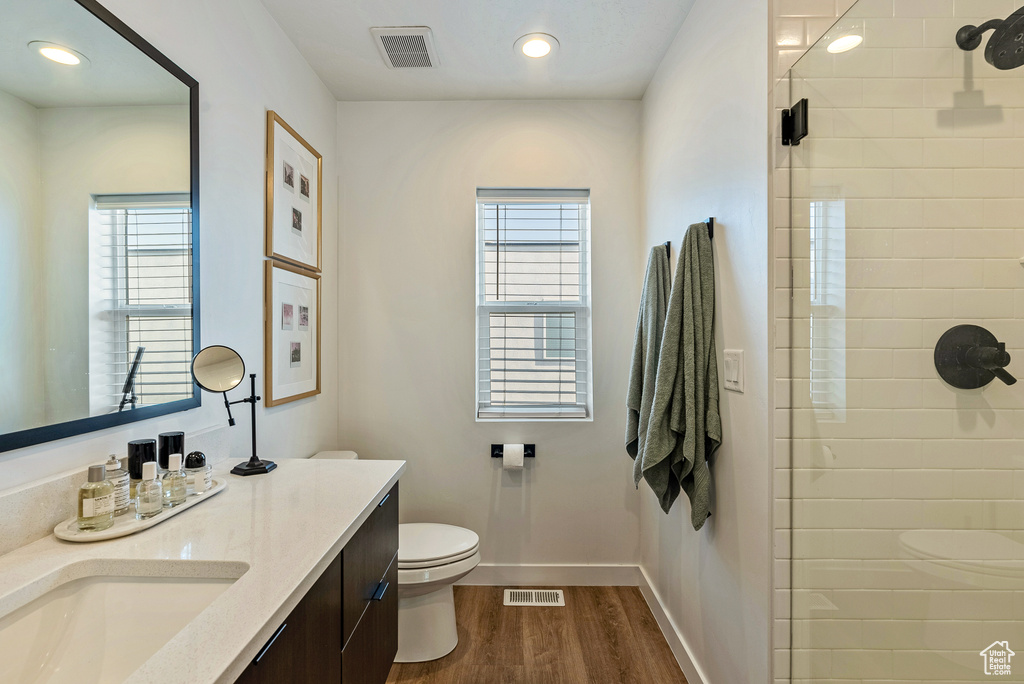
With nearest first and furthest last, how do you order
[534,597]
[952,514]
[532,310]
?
[952,514]
[534,597]
[532,310]

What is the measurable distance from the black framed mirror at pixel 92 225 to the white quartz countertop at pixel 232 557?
0.89 feet

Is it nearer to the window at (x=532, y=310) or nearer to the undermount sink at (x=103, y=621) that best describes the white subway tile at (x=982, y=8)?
the undermount sink at (x=103, y=621)

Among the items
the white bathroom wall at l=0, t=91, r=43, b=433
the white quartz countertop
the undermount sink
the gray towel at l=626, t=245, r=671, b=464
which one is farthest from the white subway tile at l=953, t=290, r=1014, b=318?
the white bathroom wall at l=0, t=91, r=43, b=433

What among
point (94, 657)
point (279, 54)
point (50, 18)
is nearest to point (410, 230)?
point (279, 54)

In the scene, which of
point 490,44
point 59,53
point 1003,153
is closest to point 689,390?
point 1003,153

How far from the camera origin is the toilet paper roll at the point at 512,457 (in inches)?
99.7

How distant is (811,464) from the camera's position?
4.17 feet

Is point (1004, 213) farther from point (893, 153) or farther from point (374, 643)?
point (374, 643)

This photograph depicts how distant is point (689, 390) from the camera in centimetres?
171

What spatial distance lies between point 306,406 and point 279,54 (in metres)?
1.41

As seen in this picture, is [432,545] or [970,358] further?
[432,545]

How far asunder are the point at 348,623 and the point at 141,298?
913 millimetres

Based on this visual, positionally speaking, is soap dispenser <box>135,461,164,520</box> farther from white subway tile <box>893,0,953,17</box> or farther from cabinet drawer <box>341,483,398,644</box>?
white subway tile <box>893,0,953,17</box>
